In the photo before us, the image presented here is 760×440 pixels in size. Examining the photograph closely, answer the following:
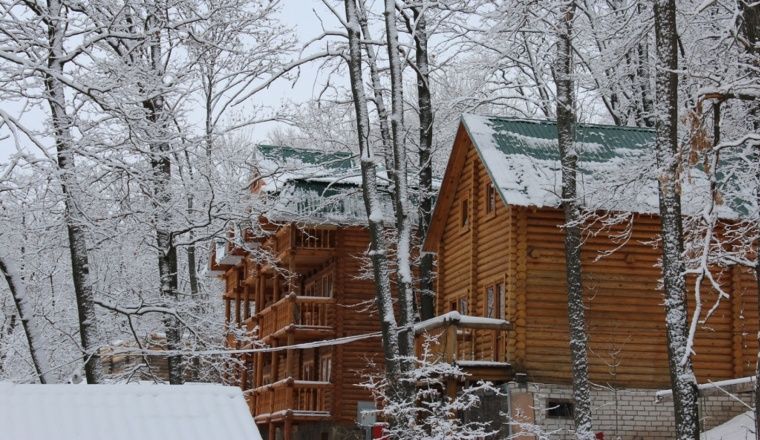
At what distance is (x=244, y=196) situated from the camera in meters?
28.2

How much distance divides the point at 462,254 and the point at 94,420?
20.3m

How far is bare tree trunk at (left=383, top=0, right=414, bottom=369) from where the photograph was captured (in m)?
21.6

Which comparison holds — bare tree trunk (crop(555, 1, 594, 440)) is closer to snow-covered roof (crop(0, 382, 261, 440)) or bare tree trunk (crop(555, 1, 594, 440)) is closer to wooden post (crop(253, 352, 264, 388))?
snow-covered roof (crop(0, 382, 261, 440))

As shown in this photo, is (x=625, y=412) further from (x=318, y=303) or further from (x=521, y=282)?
(x=318, y=303)

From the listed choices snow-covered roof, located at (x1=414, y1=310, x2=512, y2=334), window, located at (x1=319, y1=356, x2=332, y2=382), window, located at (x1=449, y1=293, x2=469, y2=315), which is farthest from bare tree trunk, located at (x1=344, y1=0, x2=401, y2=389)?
window, located at (x1=319, y1=356, x2=332, y2=382)

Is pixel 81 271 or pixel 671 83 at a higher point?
pixel 671 83

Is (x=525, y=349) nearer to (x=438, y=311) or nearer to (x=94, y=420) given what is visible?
(x=438, y=311)

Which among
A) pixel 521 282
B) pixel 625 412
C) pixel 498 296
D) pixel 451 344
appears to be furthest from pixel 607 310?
pixel 451 344

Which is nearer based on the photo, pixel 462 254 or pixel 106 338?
pixel 462 254

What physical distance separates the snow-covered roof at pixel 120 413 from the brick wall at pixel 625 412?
14.7m

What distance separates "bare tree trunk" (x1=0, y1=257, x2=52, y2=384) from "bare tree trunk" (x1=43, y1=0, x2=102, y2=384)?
1473 millimetres

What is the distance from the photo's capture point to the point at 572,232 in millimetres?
21062

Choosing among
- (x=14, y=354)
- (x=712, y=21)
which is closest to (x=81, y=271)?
(x=712, y=21)

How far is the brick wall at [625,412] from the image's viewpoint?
22547mm
